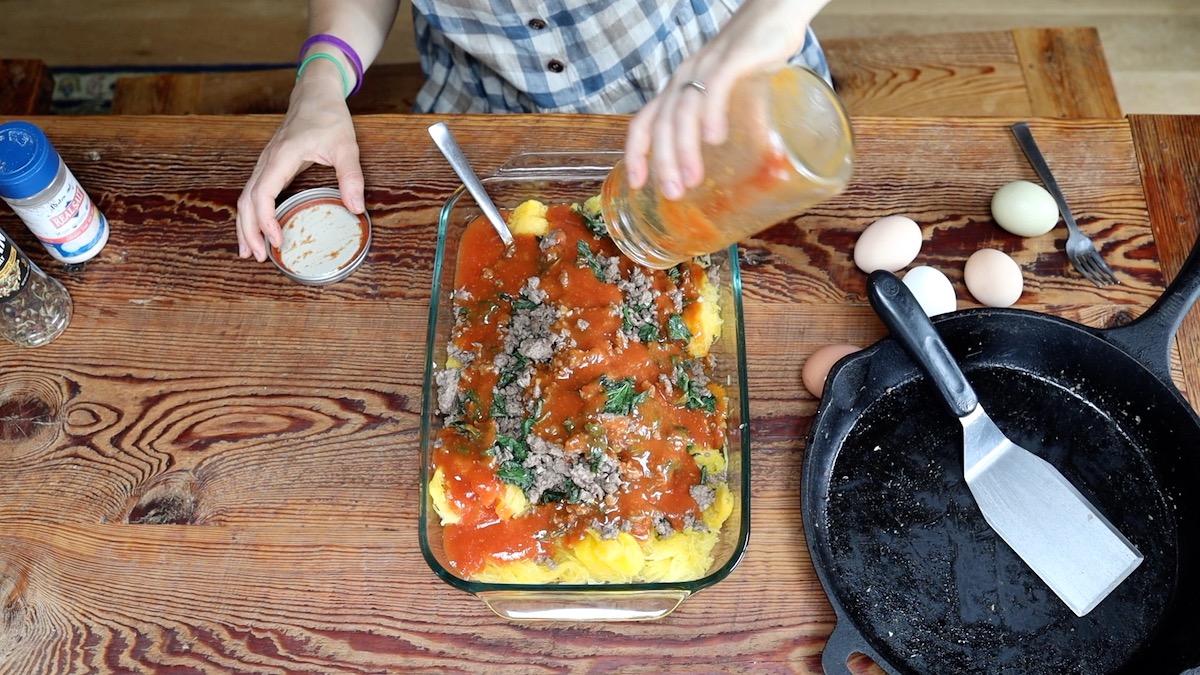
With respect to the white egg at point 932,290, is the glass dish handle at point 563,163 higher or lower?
higher

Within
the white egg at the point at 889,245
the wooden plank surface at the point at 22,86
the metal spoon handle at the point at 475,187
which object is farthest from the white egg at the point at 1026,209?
the wooden plank surface at the point at 22,86

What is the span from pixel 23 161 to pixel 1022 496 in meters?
1.49

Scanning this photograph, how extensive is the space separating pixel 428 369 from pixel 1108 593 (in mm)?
951

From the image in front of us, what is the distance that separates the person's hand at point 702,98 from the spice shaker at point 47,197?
0.90 meters

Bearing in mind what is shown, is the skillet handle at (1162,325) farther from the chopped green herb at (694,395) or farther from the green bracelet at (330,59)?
the green bracelet at (330,59)

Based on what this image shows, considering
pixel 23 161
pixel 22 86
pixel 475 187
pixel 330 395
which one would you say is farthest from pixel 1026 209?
pixel 22 86

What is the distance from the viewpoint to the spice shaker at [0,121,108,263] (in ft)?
4.20

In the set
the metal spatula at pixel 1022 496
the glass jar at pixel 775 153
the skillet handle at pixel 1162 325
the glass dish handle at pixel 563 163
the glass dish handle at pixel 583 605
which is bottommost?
the glass dish handle at pixel 583 605

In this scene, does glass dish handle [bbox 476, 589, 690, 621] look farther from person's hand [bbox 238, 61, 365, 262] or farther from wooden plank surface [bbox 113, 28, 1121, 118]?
wooden plank surface [bbox 113, 28, 1121, 118]

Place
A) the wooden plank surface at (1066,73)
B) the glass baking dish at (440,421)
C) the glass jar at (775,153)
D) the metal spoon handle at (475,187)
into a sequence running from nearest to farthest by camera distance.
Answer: the glass jar at (775,153) < the glass baking dish at (440,421) < the metal spoon handle at (475,187) < the wooden plank surface at (1066,73)

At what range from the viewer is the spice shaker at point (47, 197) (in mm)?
1279

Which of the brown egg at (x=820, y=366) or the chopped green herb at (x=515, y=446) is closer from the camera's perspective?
the chopped green herb at (x=515, y=446)

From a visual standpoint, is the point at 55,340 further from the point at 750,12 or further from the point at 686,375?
the point at 750,12

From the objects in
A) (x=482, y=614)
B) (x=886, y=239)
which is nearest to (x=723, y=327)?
(x=886, y=239)
